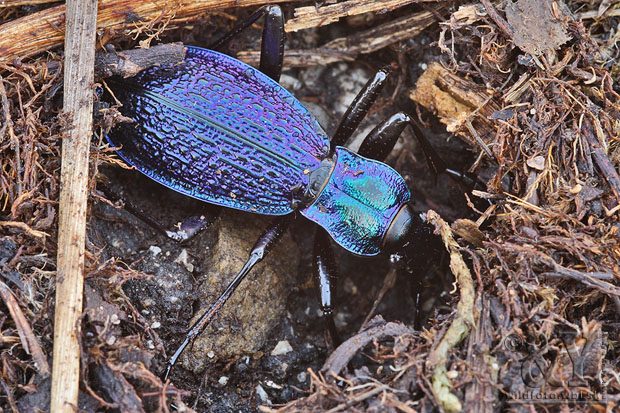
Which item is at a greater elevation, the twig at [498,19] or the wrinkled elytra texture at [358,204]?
the twig at [498,19]

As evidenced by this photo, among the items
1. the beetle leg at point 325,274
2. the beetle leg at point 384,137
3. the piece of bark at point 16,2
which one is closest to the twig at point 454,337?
the beetle leg at point 325,274

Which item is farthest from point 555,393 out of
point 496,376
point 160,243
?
point 160,243

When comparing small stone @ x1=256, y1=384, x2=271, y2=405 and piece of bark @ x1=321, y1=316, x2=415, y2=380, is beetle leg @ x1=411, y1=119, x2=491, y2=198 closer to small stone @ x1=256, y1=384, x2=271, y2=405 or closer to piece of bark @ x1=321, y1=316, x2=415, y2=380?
piece of bark @ x1=321, y1=316, x2=415, y2=380

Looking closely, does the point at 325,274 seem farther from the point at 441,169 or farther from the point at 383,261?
the point at 441,169

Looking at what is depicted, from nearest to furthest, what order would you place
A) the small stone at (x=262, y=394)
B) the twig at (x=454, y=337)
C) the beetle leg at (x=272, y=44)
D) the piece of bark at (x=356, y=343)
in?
the twig at (x=454, y=337) → the piece of bark at (x=356, y=343) → the small stone at (x=262, y=394) → the beetle leg at (x=272, y=44)

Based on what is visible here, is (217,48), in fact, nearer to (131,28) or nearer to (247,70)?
(247,70)

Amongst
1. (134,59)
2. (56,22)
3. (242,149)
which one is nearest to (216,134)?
(242,149)

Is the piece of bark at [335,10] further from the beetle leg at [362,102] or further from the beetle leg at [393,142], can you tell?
the beetle leg at [393,142]
